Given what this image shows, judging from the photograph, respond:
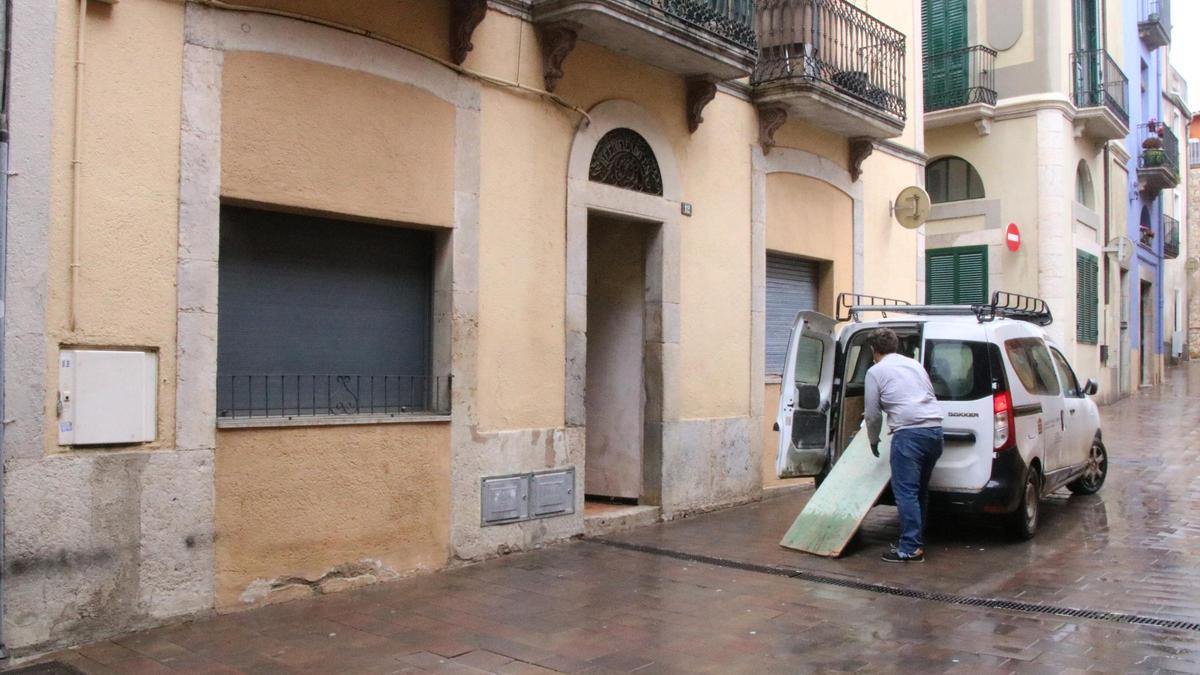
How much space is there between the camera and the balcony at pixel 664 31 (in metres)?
8.05

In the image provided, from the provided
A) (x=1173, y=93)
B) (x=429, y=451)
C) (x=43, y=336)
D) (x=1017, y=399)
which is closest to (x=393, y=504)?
(x=429, y=451)

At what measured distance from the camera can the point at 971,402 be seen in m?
8.00

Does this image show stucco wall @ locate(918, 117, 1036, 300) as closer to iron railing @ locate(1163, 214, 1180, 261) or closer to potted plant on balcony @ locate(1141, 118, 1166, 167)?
potted plant on balcony @ locate(1141, 118, 1166, 167)

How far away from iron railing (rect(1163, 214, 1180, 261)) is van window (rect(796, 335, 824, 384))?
24.8 meters

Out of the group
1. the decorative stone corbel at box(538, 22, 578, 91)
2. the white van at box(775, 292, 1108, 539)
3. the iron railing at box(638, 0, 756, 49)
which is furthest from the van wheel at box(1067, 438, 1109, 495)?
the decorative stone corbel at box(538, 22, 578, 91)

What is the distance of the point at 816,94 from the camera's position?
10.6 meters

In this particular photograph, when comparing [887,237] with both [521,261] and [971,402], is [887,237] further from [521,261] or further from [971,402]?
[521,261]

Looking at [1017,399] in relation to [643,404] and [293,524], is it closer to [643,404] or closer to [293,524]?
[643,404]

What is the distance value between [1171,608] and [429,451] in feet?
16.3

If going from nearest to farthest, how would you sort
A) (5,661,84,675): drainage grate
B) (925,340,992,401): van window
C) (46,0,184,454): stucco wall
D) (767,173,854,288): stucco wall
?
1. (5,661,84,675): drainage grate
2. (46,0,184,454): stucco wall
3. (925,340,992,401): van window
4. (767,173,854,288): stucco wall

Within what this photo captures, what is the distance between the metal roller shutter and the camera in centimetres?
1141

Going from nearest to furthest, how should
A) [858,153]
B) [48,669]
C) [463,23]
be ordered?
[48,669] → [463,23] → [858,153]

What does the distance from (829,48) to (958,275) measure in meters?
10.3

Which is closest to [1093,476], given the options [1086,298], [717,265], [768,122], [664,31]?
[717,265]
